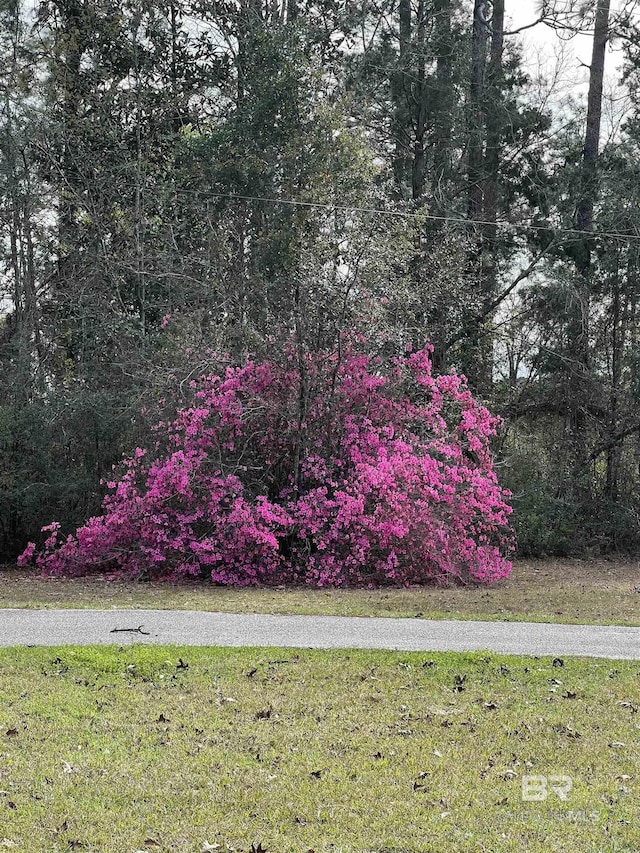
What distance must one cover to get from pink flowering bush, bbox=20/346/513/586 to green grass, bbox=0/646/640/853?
6.59 m

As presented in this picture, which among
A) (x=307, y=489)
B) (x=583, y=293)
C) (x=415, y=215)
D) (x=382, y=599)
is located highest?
(x=415, y=215)

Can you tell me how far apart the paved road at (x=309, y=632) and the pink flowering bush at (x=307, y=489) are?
4.19 m

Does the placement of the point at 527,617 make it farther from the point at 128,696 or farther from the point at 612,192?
the point at 612,192

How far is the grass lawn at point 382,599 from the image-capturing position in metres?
11.8

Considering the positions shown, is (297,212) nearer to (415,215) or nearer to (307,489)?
(415,215)

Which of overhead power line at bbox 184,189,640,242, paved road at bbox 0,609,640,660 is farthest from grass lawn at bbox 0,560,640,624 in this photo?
overhead power line at bbox 184,189,640,242

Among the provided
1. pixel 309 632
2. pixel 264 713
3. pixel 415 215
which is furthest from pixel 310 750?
pixel 415 215

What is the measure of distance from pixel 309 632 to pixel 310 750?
3743 millimetres

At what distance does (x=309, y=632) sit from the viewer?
10.1 meters

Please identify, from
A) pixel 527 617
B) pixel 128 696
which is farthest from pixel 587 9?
pixel 128 696

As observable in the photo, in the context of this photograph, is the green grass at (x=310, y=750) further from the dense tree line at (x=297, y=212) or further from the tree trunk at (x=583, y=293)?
the tree trunk at (x=583, y=293)

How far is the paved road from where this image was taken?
9.34m

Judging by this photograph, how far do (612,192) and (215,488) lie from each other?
12.6 metres

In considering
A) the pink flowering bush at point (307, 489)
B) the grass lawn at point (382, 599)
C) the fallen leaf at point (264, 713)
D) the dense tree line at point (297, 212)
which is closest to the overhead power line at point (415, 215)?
the dense tree line at point (297, 212)
